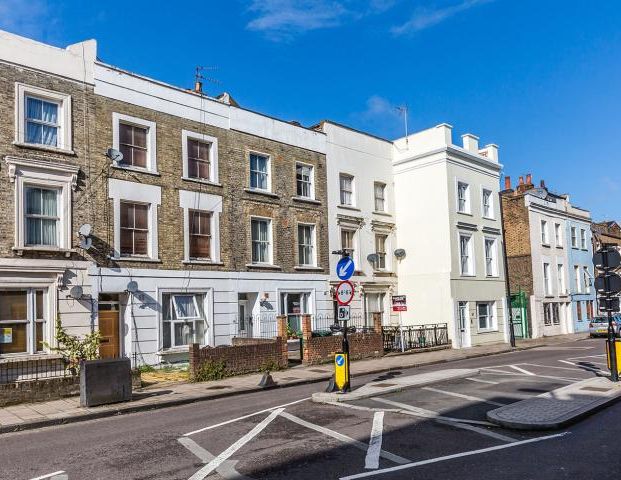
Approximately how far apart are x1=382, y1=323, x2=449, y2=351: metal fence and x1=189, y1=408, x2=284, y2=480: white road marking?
14846 millimetres

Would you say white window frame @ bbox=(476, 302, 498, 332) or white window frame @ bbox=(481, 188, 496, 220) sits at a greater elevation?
white window frame @ bbox=(481, 188, 496, 220)

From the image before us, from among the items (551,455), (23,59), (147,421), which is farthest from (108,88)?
(551,455)

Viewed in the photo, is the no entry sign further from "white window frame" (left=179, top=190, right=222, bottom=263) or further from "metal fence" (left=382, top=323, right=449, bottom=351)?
"metal fence" (left=382, top=323, right=449, bottom=351)

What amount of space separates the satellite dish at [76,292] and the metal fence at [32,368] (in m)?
1.94

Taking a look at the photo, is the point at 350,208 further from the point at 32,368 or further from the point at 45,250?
the point at 32,368

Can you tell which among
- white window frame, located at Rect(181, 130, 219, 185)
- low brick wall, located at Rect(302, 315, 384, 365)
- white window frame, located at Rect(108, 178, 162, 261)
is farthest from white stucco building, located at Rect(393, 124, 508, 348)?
white window frame, located at Rect(108, 178, 162, 261)

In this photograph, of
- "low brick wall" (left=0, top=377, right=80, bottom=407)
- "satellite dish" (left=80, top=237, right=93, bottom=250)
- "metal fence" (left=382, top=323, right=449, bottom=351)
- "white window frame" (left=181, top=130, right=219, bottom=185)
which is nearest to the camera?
"low brick wall" (left=0, top=377, right=80, bottom=407)

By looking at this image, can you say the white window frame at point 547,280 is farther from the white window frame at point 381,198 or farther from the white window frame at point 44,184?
the white window frame at point 44,184

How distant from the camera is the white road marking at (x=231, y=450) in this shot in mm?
7164

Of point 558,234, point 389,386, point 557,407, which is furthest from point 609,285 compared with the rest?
point 558,234

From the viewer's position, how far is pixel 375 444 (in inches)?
329

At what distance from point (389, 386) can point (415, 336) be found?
1350 cm

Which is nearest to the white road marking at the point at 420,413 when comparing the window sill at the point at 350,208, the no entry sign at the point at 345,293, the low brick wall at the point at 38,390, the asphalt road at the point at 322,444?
the asphalt road at the point at 322,444

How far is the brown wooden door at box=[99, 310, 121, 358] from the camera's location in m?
18.4
